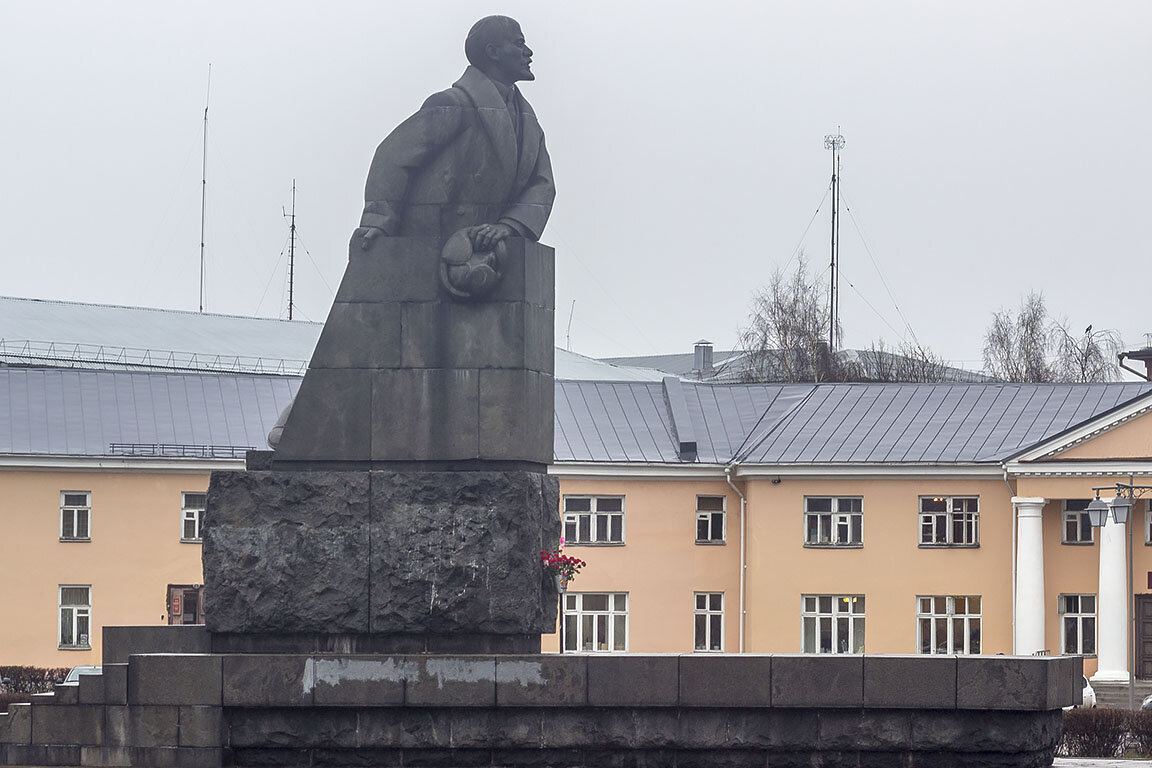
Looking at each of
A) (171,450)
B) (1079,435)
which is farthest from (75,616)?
(1079,435)

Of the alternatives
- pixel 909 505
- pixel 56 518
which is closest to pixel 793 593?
pixel 909 505

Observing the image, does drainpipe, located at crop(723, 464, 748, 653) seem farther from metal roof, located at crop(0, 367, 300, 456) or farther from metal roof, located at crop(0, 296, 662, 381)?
metal roof, located at crop(0, 296, 662, 381)

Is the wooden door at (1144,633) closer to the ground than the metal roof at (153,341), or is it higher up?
closer to the ground

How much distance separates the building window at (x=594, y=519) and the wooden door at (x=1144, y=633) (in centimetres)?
993

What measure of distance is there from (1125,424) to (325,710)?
2989 centimetres

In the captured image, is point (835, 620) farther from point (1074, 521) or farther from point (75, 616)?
point (75, 616)

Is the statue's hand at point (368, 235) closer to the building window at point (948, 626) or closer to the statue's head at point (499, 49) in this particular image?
the statue's head at point (499, 49)

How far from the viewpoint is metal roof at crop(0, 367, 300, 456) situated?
42562 millimetres

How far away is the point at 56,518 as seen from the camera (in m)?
42.1

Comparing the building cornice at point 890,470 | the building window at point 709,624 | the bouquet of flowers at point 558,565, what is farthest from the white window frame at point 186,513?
the bouquet of flowers at point 558,565

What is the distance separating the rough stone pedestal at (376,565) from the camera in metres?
14.7

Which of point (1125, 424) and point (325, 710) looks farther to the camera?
point (1125, 424)

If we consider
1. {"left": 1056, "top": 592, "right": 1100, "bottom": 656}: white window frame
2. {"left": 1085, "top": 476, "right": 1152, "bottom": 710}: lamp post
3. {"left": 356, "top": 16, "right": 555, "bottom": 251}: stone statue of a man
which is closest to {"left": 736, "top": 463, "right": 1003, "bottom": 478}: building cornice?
{"left": 1085, "top": 476, "right": 1152, "bottom": 710}: lamp post

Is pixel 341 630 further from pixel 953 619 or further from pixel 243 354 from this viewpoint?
pixel 243 354
